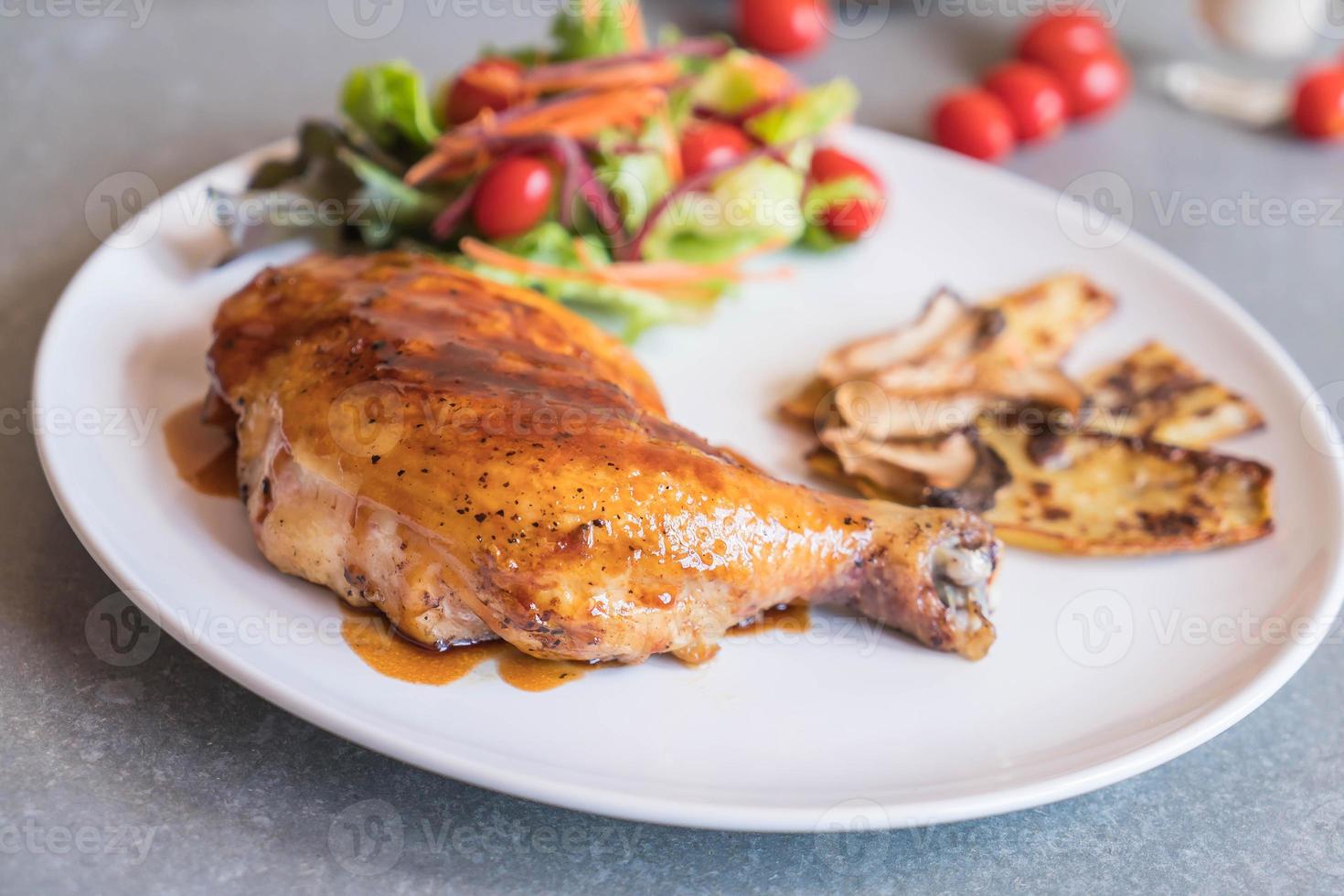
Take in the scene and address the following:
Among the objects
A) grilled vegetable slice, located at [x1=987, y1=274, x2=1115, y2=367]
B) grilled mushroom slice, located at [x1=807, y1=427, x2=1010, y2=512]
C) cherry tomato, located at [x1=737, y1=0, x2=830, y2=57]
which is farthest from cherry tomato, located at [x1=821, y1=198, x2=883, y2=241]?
cherry tomato, located at [x1=737, y1=0, x2=830, y2=57]

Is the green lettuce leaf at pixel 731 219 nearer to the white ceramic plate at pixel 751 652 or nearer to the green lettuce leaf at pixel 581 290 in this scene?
the green lettuce leaf at pixel 581 290

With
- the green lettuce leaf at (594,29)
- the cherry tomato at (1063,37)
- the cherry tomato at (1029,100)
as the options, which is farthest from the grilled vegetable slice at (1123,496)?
the cherry tomato at (1063,37)

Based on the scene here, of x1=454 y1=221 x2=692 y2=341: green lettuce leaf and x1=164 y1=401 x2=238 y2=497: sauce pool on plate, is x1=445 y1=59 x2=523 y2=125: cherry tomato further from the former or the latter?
x1=164 y1=401 x2=238 y2=497: sauce pool on plate

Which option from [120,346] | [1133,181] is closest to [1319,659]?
[1133,181]

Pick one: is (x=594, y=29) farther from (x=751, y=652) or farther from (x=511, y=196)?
(x=751, y=652)

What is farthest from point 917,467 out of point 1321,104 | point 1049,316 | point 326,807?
point 1321,104

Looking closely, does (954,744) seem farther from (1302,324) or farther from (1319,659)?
(1302,324)
